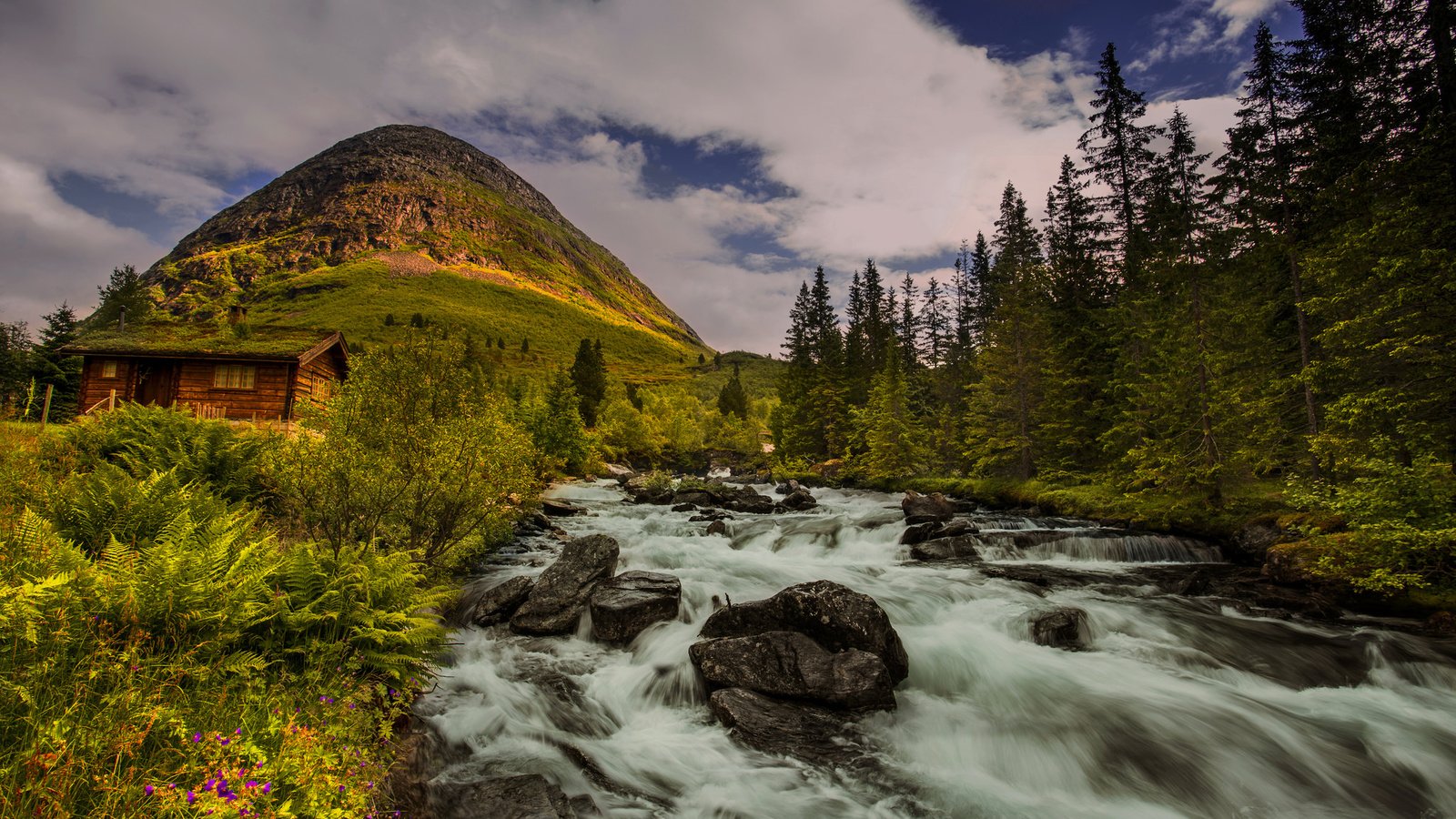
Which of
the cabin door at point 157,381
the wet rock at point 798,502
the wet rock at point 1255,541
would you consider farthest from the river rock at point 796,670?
the cabin door at point 157,381

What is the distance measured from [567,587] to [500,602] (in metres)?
1.45

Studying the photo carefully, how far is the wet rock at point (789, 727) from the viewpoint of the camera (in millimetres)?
7770

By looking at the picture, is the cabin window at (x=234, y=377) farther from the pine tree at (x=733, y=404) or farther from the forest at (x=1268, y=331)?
the pine tree at (x=733, y=404)

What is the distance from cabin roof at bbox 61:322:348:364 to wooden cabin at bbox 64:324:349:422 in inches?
1.8

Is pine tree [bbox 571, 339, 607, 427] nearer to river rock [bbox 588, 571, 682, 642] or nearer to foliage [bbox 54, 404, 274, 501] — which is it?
foliage [bbox 54, 404, 274, 501]

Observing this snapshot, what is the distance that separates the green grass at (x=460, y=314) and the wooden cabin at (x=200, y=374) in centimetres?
9377

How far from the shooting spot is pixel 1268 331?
843 inches

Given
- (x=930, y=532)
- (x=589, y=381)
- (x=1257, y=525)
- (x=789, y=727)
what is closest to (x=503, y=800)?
(x=789, y=727)

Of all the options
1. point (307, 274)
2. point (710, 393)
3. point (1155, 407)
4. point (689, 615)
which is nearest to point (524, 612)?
point (689, 615)

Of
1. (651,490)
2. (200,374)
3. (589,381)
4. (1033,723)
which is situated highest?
(589,381)

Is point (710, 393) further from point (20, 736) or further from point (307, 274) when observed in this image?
point (307, 274)

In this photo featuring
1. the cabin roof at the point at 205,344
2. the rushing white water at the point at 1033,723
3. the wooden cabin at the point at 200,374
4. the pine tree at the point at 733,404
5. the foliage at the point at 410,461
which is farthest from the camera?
the pine tree at the point at 733,404

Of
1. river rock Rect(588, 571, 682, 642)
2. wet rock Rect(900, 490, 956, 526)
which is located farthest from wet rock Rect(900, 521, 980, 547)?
river rock Rect(588, 571, 682, 642)

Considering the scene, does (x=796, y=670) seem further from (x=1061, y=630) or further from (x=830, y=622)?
(x=1061, y=630)
